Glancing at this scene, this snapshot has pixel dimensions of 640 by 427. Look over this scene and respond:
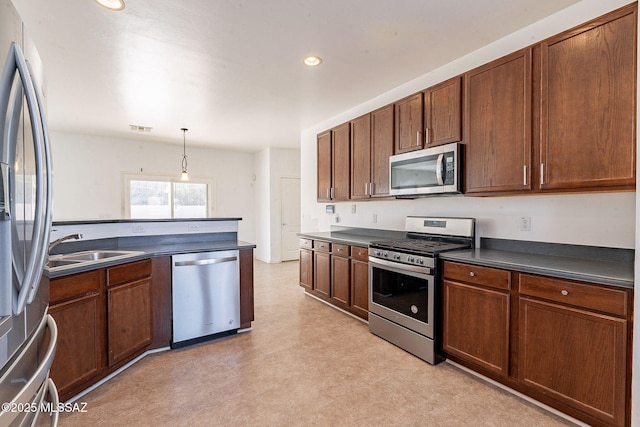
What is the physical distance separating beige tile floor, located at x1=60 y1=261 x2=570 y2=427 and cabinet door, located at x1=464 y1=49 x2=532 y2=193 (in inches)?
58.4

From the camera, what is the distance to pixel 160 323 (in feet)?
8.87

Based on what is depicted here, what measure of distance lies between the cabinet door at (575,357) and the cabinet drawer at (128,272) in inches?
112

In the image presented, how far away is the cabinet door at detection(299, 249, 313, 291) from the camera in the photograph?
4168 millimetres

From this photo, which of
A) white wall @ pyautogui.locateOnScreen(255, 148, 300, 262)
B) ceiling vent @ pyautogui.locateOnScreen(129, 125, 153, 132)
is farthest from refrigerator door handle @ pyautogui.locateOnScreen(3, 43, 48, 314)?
white wall @ pyautogui.locateOnScreen(255, 148, 300, 262)

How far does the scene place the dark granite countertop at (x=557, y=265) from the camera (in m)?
1.62

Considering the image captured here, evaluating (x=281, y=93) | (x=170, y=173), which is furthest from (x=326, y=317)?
(x=170, y=173)

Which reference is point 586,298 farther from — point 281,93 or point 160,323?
point 281,93

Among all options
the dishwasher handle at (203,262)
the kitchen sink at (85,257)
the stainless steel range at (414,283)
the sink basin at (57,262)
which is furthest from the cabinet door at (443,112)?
the sink basin at (57,262)

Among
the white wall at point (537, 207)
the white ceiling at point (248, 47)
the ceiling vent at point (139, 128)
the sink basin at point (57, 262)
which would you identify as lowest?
the sink basin at point (57, 262)

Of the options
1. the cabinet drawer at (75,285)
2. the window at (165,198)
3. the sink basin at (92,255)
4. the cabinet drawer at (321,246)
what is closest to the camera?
the cabinet drawer at (75,285)

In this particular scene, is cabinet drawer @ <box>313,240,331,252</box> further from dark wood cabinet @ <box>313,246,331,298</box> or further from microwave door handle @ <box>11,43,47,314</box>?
microwave door handle @ <box>11,43,47,314</box>

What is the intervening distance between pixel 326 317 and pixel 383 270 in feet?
3.41

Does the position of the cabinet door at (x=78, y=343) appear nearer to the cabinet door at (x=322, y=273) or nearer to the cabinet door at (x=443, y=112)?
the cabinet door at (x=322, y=273)

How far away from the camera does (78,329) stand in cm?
202
